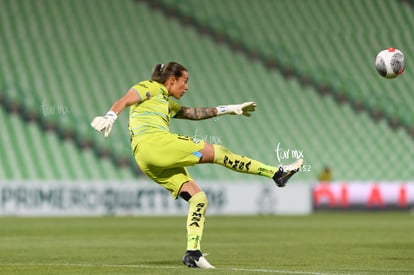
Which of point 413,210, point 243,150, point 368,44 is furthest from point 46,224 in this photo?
point 368,44

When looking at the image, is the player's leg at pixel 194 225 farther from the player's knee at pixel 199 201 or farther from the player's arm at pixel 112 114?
the player's arm at pixel 112 114

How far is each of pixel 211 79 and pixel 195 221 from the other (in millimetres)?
18038

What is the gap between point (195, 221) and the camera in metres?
8.64

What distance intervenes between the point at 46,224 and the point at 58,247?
7347 mm

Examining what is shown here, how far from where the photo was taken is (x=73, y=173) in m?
24.5

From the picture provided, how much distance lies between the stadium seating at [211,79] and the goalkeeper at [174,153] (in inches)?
594

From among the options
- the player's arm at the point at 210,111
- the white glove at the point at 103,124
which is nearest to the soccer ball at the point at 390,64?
the player's arm at the point at 210,111

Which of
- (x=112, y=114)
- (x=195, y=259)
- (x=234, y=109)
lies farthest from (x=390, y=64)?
(x=112, y=114)

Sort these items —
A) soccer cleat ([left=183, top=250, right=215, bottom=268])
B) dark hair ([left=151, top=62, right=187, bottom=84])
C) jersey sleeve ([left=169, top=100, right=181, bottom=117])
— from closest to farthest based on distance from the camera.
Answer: soccer cleat ([left=183, top=250, right=215, bottom=268]), dark hair ([left=151, top=62, right=187, bottom=84]), jersey sleeve ([left=169, top=100, right=181, bottom=117])

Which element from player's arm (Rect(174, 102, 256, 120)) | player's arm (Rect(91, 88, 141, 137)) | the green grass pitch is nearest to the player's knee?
the green grass pitch

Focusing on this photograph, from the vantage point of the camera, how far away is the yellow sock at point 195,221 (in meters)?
8.55

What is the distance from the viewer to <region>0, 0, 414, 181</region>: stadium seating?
2483cm

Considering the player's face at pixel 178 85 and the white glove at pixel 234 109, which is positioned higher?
the player's face at pixel 178 85

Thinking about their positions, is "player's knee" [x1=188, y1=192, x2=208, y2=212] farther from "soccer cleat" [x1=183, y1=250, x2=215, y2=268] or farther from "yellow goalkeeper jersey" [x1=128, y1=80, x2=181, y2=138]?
"yellow goalkeeper jersey" [x1=128, y1=80, x2=181, y2=138]
